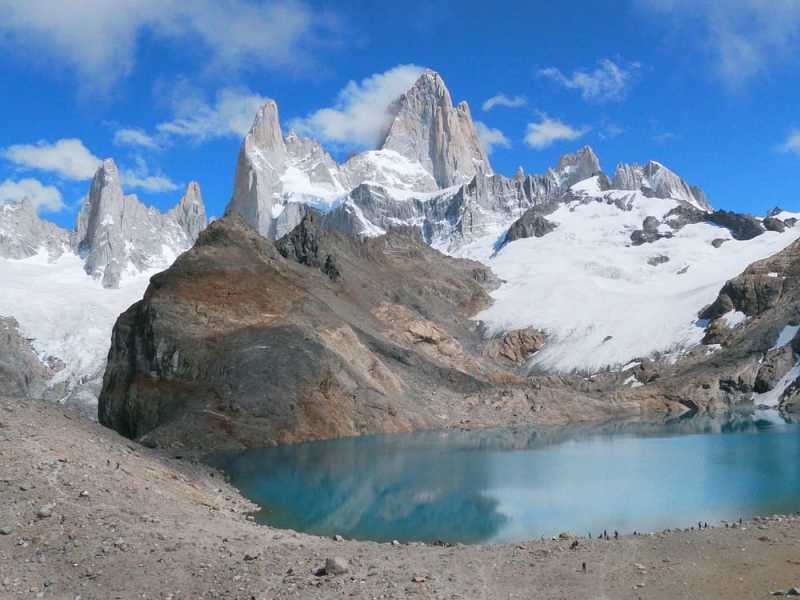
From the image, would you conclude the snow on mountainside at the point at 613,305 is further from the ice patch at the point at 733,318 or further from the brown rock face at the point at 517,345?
the ice patch at the point at 733,318

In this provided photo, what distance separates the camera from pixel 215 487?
118ft

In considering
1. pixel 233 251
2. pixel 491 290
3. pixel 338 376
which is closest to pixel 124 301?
pixel 491 290

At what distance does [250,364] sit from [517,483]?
36.4 m

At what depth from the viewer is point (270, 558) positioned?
728 inches

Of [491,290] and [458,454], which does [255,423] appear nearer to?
[458,454]

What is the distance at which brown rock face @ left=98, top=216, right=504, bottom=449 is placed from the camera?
67.7 metres

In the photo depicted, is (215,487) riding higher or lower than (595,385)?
lower

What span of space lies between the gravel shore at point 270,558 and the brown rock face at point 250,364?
40.6 meters

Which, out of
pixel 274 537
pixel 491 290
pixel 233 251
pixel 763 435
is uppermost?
pixel 491 290

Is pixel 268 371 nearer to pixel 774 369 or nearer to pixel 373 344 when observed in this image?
pixel 373 344

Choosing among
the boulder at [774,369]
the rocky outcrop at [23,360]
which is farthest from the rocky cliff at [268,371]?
the rocky outcrop at [23,360]

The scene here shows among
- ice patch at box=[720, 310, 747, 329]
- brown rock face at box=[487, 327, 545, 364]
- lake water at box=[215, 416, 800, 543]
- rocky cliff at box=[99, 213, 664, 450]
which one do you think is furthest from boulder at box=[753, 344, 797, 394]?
brown rock face at box=[487, 327, 545, 364]

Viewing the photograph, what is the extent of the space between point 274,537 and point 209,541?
9.56 ft

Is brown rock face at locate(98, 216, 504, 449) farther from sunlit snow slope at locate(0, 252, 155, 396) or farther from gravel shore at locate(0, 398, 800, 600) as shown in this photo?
sunlit snow slope at locate(0, 252, 155, 396)
